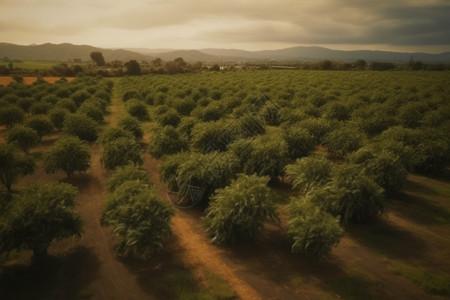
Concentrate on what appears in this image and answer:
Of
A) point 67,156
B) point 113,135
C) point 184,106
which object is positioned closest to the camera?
point 67,156

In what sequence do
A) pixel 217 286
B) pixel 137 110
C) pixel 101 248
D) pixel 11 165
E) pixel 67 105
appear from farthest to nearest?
pixel 137 110, pixel 67 105, pixel 11 165, pixel 101 248, pixel 217 286

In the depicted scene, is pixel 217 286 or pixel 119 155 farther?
pixel 119 155

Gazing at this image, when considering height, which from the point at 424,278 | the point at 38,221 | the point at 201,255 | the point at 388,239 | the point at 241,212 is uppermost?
the point at 241,212

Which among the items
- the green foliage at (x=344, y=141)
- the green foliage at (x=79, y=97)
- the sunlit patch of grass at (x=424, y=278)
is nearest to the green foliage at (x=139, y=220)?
the sunlit patch of grass at (x=424, y=278)

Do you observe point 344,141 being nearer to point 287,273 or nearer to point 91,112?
point 287,273

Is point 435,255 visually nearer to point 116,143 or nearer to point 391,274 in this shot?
point 391,274

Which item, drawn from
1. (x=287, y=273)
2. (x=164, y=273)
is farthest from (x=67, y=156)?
(x=287, y=273)

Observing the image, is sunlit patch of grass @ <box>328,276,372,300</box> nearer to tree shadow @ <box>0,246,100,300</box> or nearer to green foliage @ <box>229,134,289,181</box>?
green foliage @ <box>229,134,289,181</box>

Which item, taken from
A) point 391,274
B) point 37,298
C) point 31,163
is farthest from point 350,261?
point 31,163
